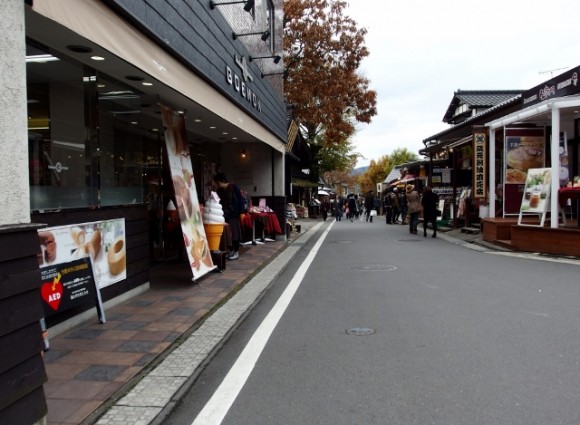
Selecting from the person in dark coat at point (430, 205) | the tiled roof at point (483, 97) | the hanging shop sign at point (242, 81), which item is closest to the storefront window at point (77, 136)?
the hanging shop sign at point (242, 81)

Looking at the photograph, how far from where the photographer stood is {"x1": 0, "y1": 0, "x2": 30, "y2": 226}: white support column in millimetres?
2871

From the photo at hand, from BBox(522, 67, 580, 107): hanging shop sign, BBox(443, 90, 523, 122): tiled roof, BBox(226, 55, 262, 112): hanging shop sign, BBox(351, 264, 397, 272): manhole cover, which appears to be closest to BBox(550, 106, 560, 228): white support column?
BBox(522, 67, 580, 107): hanging shop sign

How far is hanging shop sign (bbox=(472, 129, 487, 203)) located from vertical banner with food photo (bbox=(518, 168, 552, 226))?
10.1 ft

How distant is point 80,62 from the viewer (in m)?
5.70

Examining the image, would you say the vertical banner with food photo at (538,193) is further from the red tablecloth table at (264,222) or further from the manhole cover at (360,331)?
the manhole cover at (360,331)

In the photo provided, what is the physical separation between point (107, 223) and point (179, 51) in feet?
8.25

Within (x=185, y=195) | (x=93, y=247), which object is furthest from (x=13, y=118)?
(x=185, y=195)

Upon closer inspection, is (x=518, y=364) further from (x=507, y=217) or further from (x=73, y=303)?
(x=507, y=217)

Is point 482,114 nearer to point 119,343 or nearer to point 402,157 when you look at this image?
point 119,343

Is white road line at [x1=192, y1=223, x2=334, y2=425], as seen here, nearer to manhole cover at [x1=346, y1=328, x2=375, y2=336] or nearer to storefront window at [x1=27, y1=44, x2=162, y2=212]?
manhole cover at [x1=346, y1=328, x2=375, y2=336]

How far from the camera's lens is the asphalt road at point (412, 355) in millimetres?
3426

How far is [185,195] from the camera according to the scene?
766cm

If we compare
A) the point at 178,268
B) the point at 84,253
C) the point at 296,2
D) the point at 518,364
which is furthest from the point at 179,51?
the point at 296,2

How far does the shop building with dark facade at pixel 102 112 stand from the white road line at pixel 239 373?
1148mm
